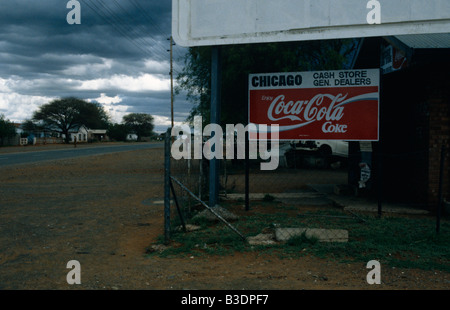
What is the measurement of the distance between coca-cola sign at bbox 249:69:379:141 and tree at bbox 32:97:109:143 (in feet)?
296

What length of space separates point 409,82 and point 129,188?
29.2ft

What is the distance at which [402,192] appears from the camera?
953 cm

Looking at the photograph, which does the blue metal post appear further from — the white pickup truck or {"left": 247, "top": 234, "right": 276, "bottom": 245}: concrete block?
the white pickup truck

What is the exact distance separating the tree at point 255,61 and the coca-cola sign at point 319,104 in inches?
247

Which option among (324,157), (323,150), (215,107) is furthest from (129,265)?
(323,150)

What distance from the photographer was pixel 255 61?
1529 centimetres

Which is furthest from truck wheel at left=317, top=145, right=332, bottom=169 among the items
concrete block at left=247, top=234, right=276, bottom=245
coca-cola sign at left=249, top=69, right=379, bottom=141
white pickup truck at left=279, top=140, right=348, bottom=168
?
concrete block at left=247, top=234, right=276, bottom=245

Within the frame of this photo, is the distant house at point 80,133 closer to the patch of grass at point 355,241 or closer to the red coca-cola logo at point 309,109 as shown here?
the red coca-cola logo at point 309,109

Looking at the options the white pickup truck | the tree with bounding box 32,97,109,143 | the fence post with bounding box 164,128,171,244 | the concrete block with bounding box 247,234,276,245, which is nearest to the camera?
the fence post with bounding box 164,128,171,244

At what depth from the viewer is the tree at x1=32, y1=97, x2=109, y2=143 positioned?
92.8m

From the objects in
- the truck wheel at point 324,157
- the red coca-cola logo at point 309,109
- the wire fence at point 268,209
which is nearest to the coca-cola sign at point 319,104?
the red coca-cola logo at point 309,109
